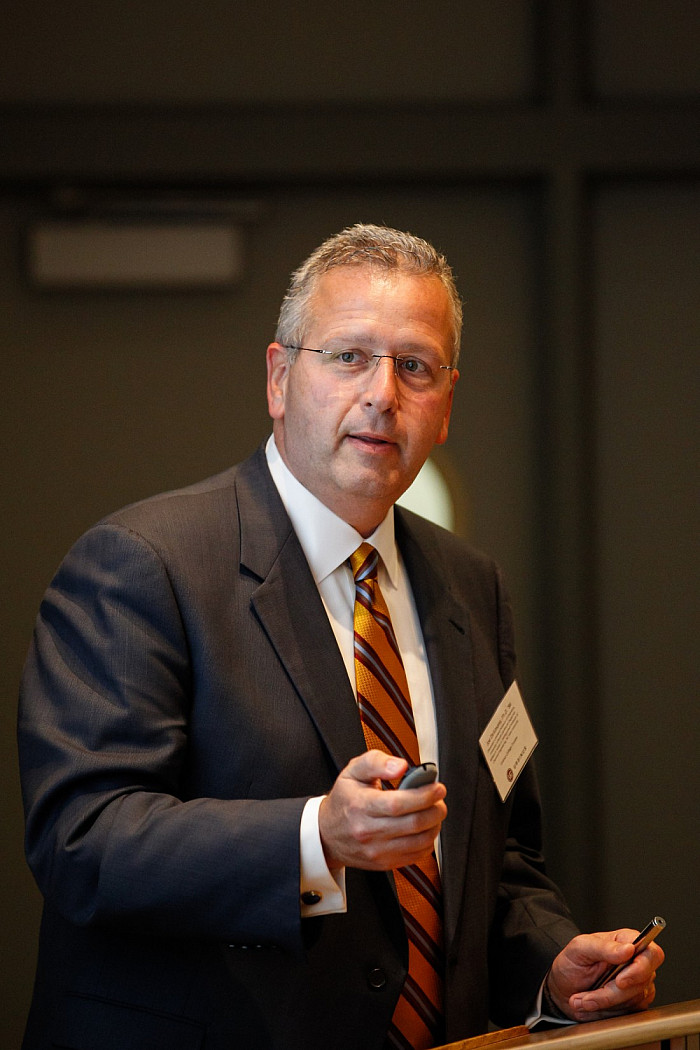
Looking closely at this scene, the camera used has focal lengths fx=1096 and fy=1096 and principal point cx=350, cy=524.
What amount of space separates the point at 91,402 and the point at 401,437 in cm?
152

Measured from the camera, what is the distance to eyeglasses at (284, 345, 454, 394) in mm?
1835

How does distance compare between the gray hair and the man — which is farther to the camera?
the gray hair

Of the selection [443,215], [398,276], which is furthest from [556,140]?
[398,276]

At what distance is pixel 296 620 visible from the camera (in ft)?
5.70

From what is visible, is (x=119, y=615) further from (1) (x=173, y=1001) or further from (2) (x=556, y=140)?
(2) (x=556, y=140)

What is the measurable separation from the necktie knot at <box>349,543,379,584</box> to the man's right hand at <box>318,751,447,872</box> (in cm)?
60

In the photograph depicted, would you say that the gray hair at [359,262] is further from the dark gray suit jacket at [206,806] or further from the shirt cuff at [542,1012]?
the shirt cuff at [542,1012]

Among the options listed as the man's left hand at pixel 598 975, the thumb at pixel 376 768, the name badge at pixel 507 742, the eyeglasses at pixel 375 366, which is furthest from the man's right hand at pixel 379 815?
the eyeglasses at pixel 375 366

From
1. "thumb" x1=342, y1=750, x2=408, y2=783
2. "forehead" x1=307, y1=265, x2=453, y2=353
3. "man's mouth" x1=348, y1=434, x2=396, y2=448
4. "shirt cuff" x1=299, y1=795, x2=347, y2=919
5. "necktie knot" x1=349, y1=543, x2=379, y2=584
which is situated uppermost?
"forehead" x1=307, y1=265, x2=453, y2=353

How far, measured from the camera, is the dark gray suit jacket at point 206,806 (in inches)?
56.7

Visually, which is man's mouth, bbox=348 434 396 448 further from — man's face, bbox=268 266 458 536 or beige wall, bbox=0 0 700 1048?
beige wall, bbox=0 0 700 1048

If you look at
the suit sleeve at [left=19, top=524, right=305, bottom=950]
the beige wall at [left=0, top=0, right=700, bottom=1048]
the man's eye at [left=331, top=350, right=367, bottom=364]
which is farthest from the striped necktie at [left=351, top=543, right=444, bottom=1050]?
the beige wall at [left=0, top=0, right=700, bottom=1048]

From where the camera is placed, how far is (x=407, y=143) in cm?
300

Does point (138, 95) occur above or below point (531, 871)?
above
